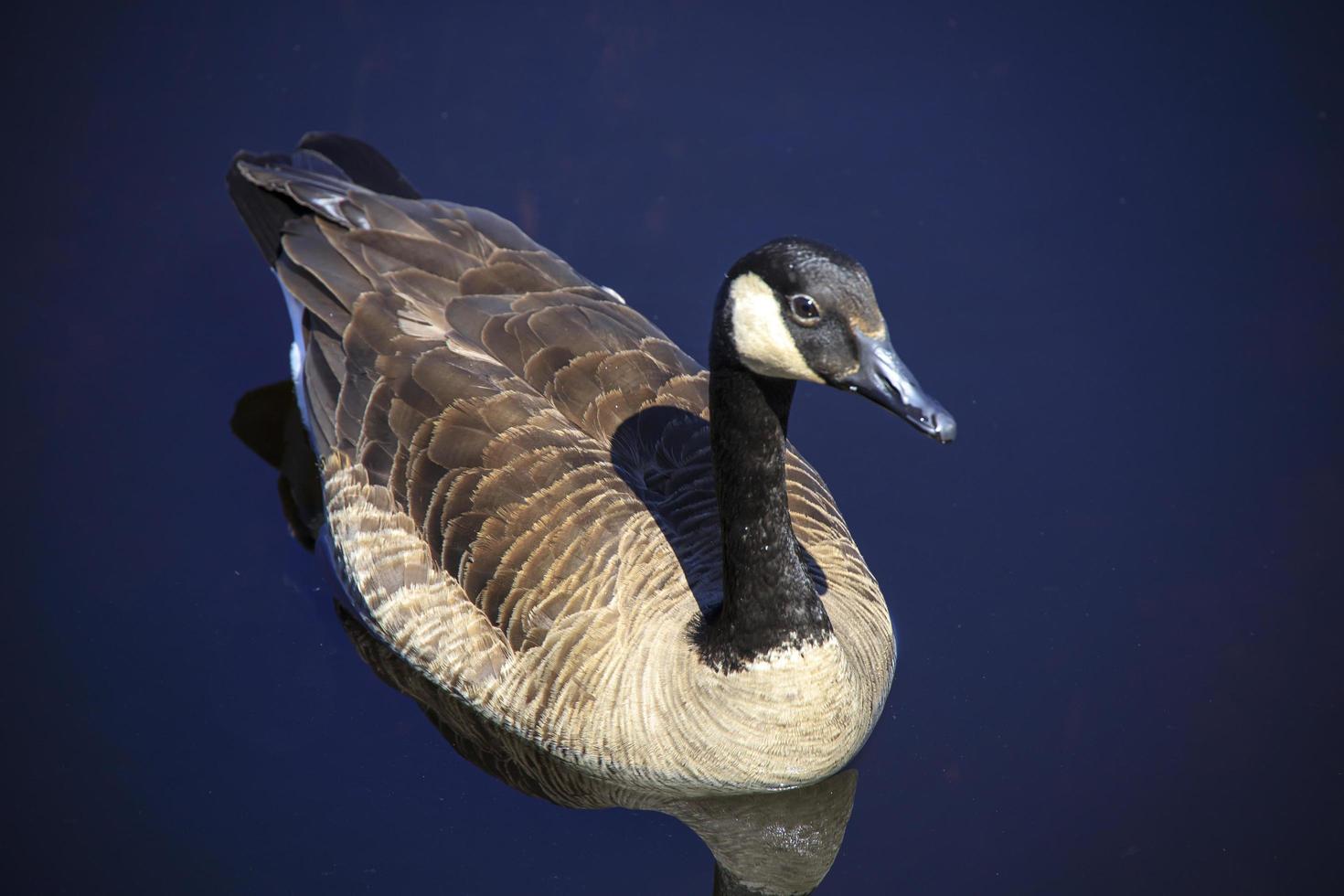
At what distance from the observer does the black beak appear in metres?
4.38

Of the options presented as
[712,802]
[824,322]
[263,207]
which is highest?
[824,322]

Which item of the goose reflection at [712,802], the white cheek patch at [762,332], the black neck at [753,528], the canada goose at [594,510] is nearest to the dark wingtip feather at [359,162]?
the canada goose at [594,510]

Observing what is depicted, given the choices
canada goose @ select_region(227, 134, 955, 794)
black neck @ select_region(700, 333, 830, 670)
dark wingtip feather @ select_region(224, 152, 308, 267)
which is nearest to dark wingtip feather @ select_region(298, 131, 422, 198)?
dark wingtip feather @ select_region(224, 152, 308, 267)

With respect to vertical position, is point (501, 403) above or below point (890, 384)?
below

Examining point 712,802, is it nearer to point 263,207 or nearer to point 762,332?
point 762,332

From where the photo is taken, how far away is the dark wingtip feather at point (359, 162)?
7336mm

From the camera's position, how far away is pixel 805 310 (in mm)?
4492

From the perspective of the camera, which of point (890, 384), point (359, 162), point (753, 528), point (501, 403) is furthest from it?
point (359, 162)

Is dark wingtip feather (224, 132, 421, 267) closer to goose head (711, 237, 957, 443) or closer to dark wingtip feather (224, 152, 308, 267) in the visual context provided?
dark wingtip feather (224, 152, 308, 267)

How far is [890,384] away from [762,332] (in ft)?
1.52

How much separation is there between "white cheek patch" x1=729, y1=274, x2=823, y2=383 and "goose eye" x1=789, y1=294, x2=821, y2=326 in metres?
0.06

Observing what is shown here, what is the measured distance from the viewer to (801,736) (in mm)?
5461

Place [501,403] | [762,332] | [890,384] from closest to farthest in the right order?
[890,384], [762,332], [501,403]

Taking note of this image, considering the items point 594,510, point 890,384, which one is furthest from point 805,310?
point 594,510
